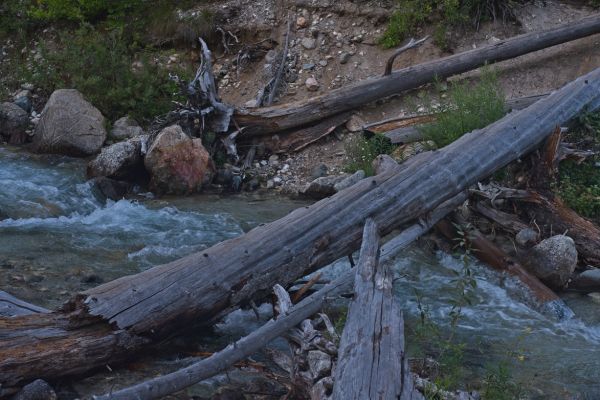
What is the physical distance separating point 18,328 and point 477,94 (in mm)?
5149

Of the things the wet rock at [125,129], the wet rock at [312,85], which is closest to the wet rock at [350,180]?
the wet rock at [312,85]

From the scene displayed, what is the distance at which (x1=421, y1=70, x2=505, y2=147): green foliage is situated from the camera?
301 inches

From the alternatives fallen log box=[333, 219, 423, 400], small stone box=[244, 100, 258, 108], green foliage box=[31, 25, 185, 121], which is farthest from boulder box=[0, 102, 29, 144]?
fallen log box=[333, 219, 423, 400]

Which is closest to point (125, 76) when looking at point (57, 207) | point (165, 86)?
point (165, 86)

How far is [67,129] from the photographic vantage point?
9875mm

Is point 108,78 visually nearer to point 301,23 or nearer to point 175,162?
point 175,162

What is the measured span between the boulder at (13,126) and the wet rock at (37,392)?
695 centimetres

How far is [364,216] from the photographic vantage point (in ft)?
18.3

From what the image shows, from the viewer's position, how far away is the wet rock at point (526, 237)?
21.9ft

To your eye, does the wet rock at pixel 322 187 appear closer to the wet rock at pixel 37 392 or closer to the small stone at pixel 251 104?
the small stone at pixel 251 104

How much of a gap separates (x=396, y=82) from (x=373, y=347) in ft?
21.9

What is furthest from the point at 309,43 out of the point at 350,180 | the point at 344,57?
the point at 350,180

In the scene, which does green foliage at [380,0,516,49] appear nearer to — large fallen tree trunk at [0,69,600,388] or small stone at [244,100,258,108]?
small stone at [244,100,258,108]

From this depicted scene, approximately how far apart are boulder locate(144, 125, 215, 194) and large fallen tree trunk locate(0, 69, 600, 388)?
342 cm
